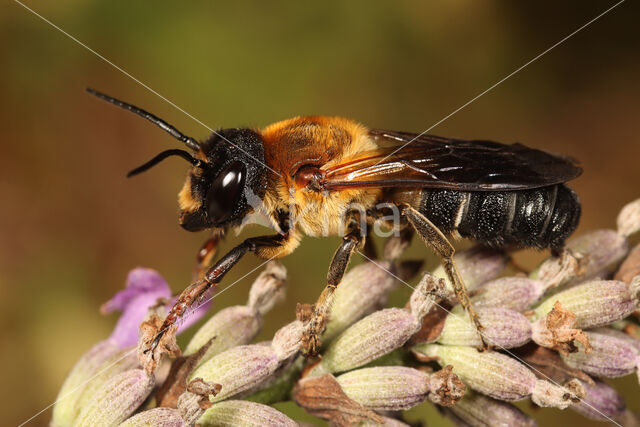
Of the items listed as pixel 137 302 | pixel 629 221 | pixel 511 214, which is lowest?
pixel 137 302

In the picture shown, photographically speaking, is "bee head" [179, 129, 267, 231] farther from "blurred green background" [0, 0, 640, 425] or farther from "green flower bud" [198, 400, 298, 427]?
"blurred green background" [0, 0, 640, 425]

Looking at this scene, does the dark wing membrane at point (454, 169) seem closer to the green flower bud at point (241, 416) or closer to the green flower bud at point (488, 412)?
the green flower bud at point (488, 412)

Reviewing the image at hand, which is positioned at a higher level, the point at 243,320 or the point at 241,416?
the point at 243,320

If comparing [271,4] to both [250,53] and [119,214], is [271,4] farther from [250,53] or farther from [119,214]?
[119,214]

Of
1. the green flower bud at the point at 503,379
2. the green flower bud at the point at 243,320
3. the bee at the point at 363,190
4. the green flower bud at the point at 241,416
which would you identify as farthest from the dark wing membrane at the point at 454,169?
the green flower bud at the point at 241,416

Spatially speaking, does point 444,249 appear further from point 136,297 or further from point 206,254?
point 136,297

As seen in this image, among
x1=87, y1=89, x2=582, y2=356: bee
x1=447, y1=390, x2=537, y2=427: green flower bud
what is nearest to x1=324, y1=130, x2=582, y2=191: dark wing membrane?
x1=87, y1=89, x2=582, y2=356: bee

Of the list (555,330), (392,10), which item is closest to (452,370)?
(555,330)

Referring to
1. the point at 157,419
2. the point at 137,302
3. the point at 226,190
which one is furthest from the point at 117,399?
the point at 226,190
